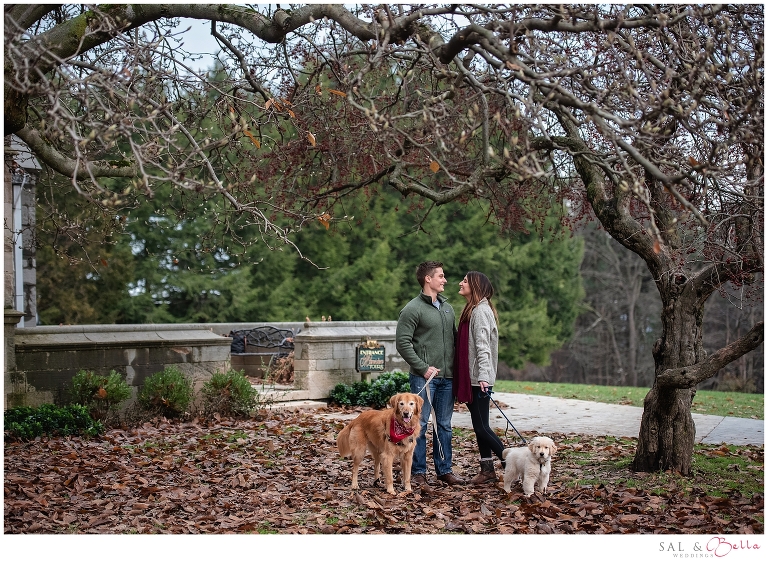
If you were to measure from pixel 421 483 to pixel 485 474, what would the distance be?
1.91 feet

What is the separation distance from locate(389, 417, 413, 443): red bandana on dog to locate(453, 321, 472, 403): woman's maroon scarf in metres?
0.63

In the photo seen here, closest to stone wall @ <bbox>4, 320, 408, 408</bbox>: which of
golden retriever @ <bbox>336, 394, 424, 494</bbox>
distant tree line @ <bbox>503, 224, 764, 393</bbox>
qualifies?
golden retriever @ <bbox>336, 394, 424, 494</bbox>

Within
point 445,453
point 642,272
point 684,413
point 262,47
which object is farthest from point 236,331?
point 642,272

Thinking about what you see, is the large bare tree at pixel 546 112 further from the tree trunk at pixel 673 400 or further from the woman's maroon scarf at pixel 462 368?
the woman's maroon scarf at pixel 462 368

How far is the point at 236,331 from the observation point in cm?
1608

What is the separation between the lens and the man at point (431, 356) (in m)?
6.54

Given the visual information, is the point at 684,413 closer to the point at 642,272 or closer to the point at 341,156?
the point at 341,156

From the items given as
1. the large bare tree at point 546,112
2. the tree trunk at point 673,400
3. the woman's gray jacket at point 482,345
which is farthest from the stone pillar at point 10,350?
the tree trunk at point 673,400

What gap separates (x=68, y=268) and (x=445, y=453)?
52.7ft

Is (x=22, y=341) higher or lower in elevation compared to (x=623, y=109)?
lower

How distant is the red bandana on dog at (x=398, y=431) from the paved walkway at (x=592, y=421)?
3.77m

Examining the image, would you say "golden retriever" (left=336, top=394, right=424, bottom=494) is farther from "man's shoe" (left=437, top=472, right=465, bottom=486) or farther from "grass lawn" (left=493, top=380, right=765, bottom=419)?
"grass lawn" (left=493, top=380, right=765, bottom=419)

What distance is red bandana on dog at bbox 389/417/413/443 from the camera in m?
6.20

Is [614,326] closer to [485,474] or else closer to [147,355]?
[147,355]
